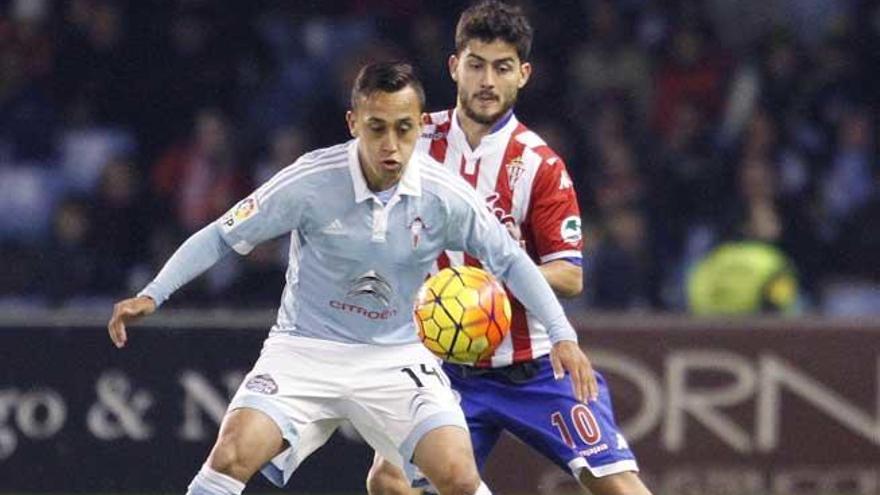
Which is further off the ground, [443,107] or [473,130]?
[473,130]

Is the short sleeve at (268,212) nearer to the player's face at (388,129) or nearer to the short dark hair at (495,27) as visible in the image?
the player's face at (388,129)

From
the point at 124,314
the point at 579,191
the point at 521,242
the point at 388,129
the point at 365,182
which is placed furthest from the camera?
the point at 579,191

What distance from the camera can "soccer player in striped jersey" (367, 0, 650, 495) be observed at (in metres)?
7.02

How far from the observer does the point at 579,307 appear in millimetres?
11883

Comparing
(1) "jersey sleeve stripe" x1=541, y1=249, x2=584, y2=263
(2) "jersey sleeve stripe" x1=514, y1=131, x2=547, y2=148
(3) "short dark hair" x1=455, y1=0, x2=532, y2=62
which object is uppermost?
(3) "short dark hair" x1=455, y1=0, x2=532, y2=62

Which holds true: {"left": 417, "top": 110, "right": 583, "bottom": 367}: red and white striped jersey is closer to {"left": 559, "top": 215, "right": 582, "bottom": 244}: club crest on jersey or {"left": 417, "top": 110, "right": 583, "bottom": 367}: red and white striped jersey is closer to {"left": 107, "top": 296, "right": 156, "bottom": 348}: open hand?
{"left": 559, "top": 215, "right": 582, "bottom": 244}: club crest on jersey

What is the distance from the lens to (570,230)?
23.1ft

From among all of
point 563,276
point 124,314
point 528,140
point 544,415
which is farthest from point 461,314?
point 124,314

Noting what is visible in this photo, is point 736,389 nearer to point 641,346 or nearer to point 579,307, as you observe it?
point 641,346

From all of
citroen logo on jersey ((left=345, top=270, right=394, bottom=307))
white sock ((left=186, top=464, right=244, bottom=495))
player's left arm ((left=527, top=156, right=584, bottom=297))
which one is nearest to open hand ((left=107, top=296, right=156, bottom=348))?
white sock ((left=186, top=464, right=244, bottom=495))

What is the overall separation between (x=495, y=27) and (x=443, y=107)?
5582 mm

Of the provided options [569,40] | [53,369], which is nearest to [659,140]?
[569,40]

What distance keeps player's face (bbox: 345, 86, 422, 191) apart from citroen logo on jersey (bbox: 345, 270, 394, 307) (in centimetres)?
31

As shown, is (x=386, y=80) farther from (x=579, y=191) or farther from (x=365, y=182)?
(x=579, y=191)
